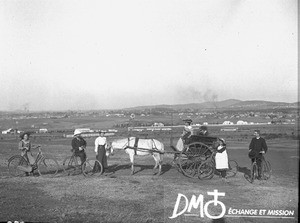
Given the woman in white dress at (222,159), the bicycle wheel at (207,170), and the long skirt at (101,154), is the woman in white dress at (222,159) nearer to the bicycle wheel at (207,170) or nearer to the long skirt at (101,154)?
the bicycle wheel at (207,170)

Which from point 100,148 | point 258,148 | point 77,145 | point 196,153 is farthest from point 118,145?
point 258,148

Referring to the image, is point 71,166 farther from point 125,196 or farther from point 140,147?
point 125,196

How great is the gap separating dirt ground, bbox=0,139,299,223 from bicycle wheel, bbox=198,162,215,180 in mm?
251

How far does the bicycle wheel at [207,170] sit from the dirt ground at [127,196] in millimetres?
251

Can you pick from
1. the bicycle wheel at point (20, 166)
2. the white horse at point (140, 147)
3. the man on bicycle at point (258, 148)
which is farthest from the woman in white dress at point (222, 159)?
the bicycle wheel at point (20, 166)

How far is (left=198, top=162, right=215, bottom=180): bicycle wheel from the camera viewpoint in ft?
33.8

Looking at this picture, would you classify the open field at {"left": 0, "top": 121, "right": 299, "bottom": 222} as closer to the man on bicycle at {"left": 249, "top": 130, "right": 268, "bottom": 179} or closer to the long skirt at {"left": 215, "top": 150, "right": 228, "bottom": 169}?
the long skirt at {"left": 215, "top": 150, "right": 228, "bottom": 169}

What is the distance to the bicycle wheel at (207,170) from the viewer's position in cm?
1029

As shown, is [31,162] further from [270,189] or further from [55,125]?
[55,125]

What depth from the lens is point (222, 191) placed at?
881cm

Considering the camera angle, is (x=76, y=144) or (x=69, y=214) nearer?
(x=69, y=214)

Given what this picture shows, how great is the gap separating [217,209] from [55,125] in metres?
48.8

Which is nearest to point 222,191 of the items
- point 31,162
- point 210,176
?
point 210,176

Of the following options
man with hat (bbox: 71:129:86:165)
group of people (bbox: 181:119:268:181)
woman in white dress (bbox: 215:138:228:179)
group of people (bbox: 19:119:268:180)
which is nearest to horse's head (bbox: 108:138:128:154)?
group of people (bbox: 19:119:268:180)
